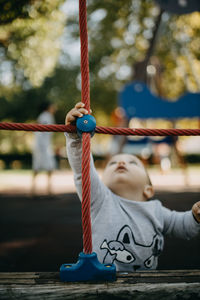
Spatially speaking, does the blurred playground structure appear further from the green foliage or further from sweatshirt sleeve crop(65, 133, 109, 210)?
sweatshirt sleeve crop(65, 133, 109, 210)

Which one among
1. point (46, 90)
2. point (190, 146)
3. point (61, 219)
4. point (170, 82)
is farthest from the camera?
point (190, 146)

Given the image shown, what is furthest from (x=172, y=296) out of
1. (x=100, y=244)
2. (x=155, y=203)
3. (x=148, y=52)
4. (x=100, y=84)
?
(x=100, y=84)

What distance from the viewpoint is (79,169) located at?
0.98 m

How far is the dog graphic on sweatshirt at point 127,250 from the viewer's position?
101 centimetres

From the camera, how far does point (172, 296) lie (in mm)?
672

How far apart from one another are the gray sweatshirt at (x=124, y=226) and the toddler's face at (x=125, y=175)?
0.21 feet

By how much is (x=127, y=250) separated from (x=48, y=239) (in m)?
1.24

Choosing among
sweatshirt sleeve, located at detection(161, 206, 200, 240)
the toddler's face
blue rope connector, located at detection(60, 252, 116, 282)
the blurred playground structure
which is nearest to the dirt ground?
sweatshirt sleeve, located at detection(161, 206, 200, 240)

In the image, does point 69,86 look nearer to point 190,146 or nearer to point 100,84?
point 100,84

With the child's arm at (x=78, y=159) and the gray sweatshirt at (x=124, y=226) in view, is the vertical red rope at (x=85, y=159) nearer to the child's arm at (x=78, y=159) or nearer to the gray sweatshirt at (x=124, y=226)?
the child's arm at (x=78, y=159)

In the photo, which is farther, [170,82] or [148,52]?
[170,82]

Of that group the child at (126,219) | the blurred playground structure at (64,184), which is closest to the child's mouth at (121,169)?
the child at (126,219)

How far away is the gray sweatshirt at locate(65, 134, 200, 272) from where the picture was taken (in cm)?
100

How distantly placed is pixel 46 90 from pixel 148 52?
1071 centimetres
